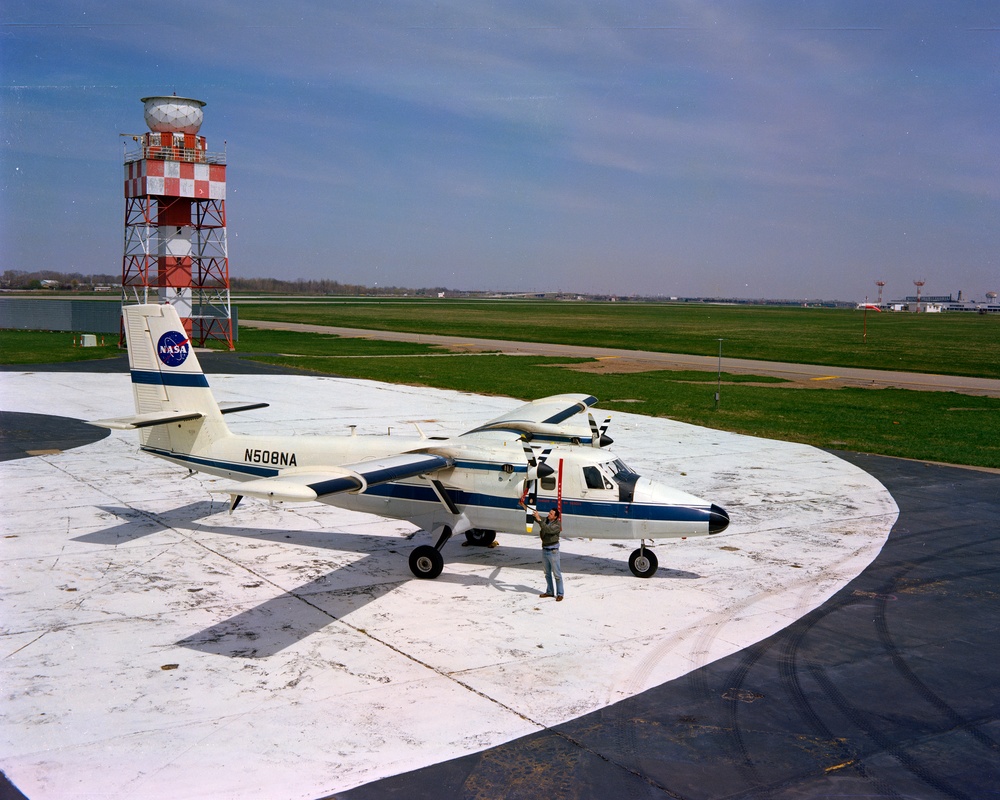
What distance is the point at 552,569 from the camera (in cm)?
1747

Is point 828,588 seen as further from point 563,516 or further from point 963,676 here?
point 563,516

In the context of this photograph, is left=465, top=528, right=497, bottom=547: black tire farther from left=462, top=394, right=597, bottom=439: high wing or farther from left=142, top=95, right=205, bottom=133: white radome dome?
left=142, top=95, right=205, bottom=133: white radome dome

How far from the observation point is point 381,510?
1973 cm

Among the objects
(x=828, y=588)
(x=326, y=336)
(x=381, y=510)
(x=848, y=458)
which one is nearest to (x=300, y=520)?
(x=381, y=510)

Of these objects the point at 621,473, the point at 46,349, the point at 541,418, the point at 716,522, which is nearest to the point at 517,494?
the point at 621,473

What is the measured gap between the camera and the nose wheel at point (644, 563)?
18969 mm

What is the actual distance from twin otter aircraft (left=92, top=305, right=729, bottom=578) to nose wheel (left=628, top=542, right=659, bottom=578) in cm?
2

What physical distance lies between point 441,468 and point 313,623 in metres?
4.42

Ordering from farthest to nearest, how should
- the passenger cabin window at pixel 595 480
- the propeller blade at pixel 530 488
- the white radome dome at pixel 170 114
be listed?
the white radome dome at pixel 170 114 < the passenger cabin window at pixel 595 480 < the propeller blade at pixel 530 488

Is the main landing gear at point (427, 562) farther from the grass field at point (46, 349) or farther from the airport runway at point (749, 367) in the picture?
the grass field at point (46, 349)

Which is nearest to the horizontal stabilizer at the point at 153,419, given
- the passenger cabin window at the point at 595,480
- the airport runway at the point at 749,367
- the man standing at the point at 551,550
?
the man standing at the point at 551,550

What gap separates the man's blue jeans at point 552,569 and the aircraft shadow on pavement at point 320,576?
720 mm

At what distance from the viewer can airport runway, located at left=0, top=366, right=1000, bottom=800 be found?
11.1 m

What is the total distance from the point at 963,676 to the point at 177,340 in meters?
18.5
